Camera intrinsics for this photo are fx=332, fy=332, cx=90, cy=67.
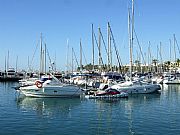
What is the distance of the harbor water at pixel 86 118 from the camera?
88.1ft

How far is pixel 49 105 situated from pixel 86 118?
38.0ft

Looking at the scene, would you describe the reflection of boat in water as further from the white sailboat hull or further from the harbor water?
the white sailboat hull

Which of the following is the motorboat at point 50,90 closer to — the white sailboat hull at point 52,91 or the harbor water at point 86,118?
the white sailboat hull at point 52,91

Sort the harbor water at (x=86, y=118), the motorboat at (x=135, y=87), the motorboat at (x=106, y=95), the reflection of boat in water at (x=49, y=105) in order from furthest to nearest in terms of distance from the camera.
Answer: the motorboat at (x=135, y=87) < the motorboat at (x=106, y=95) < the reflection of boat in water at (x=49, y=105) < the harbor water at (x=86, y=118)

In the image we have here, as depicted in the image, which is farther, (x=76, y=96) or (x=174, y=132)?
(x=76, y=96)

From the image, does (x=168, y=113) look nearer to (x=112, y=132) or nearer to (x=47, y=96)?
(x=112, y=132)

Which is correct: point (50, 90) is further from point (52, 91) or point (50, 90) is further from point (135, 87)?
point (135, 87)

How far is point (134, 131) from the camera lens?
26.6 metres

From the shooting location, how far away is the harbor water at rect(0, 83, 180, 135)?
88.1 feet

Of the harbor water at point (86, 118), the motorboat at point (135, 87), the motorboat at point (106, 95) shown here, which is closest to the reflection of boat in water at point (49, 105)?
the harbor water at point (86, 118)

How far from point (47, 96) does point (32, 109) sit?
11.2 meters

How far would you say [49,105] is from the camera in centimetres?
4328

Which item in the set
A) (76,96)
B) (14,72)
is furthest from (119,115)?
(14,72)

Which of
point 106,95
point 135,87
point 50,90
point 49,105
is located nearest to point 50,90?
point 50,90
